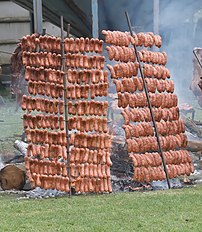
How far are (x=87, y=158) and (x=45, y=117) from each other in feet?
2.81

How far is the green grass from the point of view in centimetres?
920

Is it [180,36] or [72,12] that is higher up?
[72,12]

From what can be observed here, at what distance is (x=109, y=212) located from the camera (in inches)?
393

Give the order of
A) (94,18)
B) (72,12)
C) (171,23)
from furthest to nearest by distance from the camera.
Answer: (72,12) → (171,23) → (94,18)

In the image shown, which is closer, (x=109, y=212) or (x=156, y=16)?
(x=109, y=212)

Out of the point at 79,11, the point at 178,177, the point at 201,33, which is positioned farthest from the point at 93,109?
the point at 201,33

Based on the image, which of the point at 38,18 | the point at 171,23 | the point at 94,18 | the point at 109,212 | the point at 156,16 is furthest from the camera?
the point at 171,23

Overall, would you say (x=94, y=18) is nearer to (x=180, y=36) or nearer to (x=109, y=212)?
(x=180, y=36)

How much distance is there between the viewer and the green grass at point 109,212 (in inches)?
362

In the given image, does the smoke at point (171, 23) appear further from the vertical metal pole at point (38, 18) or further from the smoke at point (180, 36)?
the vertical metal pole at point (38, 18)

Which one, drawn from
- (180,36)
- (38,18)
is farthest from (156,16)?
(38,18)

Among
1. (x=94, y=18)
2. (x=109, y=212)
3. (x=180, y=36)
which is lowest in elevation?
(x=109, y=212)

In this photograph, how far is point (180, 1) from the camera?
61.6ft

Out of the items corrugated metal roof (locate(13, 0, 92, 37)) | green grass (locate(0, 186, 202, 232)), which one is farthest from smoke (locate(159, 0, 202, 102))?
green grass (locate(0, 186, 202, 232))
